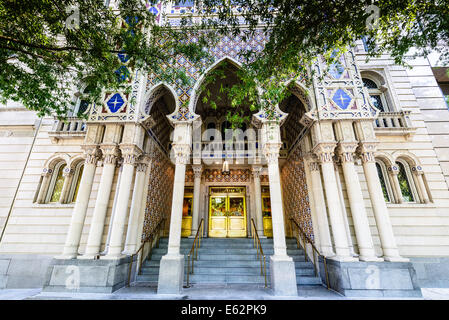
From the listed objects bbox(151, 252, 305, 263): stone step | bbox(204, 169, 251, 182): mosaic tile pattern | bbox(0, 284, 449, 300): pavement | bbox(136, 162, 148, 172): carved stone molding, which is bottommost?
bbox(0, 284, 449, 300): pavement

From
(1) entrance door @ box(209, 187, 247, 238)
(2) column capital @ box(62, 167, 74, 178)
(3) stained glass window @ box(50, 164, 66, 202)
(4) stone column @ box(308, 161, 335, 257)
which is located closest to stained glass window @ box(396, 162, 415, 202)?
(4) stone column @ box(308, 161, 335, 257)

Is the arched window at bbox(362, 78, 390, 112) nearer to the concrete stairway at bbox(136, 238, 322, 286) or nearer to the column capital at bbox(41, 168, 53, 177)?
the concrete stairway at bbox(136, 238, 322, 286)

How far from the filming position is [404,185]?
7.82 metres

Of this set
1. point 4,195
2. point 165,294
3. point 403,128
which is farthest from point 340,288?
point 4,195

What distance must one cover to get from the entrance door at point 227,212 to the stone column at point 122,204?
5.73 meters

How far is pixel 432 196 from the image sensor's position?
7371 mm

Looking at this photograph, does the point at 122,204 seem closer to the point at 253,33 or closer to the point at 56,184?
the point at 56,184

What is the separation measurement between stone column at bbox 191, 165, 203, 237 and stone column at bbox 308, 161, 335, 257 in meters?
5.77

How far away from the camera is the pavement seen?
16.4 ft

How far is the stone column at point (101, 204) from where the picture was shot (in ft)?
19.4

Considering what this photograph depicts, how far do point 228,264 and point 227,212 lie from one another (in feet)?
14.2

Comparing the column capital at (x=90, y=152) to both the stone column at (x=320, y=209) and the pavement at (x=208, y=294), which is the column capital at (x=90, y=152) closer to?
the pavement at (x=208, y=294)

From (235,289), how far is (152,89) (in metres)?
7.34
